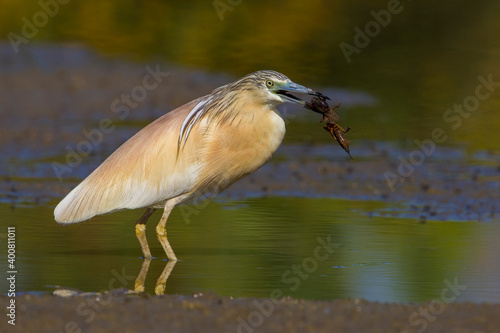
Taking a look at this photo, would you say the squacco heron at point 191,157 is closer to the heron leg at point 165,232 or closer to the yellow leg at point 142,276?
the heron leg at point 165,232

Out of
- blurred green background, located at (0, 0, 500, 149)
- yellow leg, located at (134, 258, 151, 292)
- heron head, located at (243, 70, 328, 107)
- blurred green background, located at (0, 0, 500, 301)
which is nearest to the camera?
yellow leg, located at (134, 258, 151, 292)

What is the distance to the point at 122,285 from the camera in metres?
8.10

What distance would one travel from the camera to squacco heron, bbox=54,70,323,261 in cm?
889

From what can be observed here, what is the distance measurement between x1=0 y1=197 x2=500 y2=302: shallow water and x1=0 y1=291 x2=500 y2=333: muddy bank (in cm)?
73

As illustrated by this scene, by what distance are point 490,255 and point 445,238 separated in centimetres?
87

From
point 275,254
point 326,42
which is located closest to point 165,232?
point 275,254

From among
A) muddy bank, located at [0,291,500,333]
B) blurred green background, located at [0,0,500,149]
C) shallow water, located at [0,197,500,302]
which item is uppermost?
muddy bank, located at [0,291,500,333]

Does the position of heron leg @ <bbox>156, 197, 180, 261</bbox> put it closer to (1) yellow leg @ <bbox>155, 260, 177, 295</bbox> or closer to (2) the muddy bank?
(1) yellow leg @ <bbox>155, 260, 177, 295</bbox>

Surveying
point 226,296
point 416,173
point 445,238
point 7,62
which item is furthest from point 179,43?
point 226,296

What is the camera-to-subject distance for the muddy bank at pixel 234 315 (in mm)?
6496

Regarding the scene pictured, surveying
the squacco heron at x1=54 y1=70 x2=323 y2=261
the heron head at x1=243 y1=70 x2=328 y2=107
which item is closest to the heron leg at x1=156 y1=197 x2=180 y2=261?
the squacco heron at x1=54 y1=70 x2=323 y2=261

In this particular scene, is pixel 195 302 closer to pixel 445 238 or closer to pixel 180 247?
pixel 180 247

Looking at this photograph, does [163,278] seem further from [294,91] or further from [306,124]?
[306,124]

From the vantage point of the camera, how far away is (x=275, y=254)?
9125 mm
